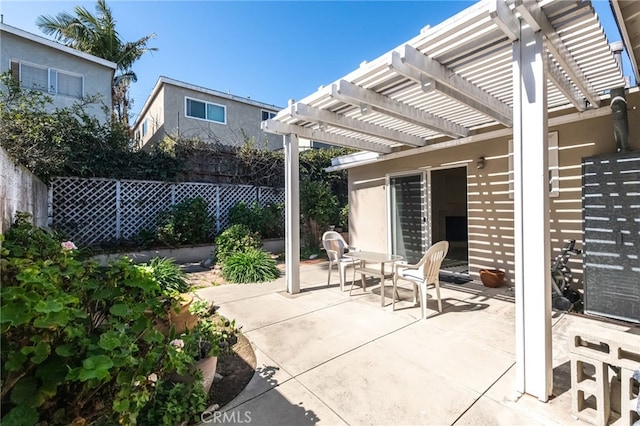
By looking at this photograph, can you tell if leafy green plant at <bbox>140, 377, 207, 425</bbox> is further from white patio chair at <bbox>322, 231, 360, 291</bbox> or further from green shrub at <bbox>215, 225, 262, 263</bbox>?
green shrub at <bbox>215, 225, 262, 263</bbox>

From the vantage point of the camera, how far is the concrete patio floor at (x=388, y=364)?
79.8 inches

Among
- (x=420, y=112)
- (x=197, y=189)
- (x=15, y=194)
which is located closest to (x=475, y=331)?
(x=420, y=112)

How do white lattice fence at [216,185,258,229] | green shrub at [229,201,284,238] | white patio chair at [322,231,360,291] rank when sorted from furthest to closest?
white lattice fence at [216,185,258,229] → green shrub at [229,201,284,238] → white patio chair at [322,231,360,291]

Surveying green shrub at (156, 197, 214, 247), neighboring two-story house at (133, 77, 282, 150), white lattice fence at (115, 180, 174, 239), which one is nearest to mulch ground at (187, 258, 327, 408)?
green shrub at (156, 197, 214, 247)

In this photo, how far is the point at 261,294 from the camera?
493cm

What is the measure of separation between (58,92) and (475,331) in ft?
44.4

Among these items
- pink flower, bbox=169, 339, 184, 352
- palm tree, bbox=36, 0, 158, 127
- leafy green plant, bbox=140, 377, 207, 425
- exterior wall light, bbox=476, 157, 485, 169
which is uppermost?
palm tree, bbox=36, 0, 158, 127

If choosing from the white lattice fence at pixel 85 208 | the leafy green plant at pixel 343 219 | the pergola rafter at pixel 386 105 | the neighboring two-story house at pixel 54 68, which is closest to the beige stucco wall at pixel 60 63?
the neighboring two-story house at pixel 54 68

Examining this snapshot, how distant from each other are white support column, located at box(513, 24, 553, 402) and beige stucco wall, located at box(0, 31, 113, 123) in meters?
11.0

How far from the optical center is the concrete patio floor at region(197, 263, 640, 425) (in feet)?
6.65

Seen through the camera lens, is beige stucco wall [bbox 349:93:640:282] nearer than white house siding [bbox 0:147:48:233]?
No

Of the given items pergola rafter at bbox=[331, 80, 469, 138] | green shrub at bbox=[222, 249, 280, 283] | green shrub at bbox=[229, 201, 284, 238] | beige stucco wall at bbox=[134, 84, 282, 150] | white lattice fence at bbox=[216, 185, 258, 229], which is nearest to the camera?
pergola rafter at bbox=[331, 80, 469, 138]

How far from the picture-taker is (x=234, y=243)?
283 inches

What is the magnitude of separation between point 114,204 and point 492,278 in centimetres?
878
